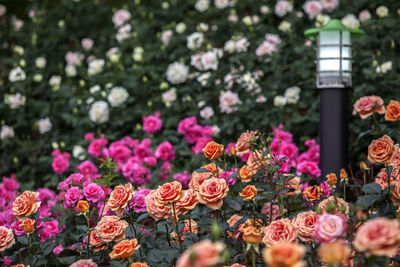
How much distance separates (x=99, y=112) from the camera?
129 inches

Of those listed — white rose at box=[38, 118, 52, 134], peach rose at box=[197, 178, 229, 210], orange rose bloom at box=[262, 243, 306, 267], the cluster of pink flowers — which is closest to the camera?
orange rose bloom at box=[262, 243, 306, 267]

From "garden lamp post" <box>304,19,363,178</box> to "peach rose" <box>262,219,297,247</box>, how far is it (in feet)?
3.40

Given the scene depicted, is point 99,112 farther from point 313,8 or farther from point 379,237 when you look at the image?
point 379,237

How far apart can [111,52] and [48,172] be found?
127cm

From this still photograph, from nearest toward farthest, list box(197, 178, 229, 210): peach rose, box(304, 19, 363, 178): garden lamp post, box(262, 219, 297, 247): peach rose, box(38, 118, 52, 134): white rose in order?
box(262, 219, 297, 247): peach rose < box(197, 178, 229, 210): peach rose < box(304, 19, 363, 178): garden lamp post < box(38, 118, 52, 134): white rose

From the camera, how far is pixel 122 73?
359cm

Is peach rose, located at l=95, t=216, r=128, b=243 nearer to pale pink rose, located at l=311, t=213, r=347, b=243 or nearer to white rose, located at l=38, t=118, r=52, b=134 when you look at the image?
pale pink rose, located at l=311, t=213, r=347, b=243

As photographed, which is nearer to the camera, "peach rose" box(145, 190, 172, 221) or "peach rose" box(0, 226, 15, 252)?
"peach rose" box(145, 190, 172, 221)

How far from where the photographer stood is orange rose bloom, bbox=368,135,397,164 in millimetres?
1337

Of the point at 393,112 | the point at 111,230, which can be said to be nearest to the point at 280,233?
the point at 111,230

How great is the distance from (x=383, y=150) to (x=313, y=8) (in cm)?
233

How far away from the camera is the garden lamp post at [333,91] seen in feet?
6.84

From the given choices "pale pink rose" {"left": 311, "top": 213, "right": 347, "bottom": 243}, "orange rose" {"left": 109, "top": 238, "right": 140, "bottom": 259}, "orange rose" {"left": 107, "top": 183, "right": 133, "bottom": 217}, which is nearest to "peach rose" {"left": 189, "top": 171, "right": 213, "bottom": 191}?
"orange rose" {"left": 107, "top": 183, "right": 133, "bottom": 217}

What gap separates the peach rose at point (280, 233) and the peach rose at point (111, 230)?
510mm
